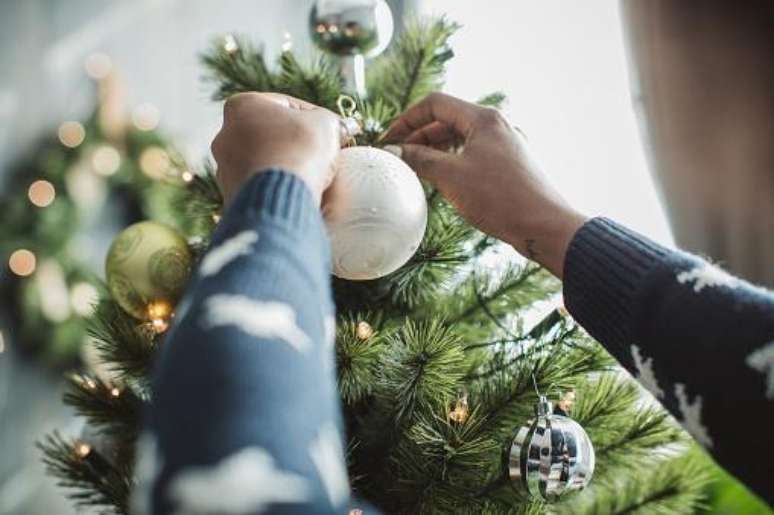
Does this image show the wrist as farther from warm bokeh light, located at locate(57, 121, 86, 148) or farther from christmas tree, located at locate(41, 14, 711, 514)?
warm bokeh light, located at locate(57, 121, 86, 148)

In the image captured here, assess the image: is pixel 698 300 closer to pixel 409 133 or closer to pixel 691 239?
pixel 409 133

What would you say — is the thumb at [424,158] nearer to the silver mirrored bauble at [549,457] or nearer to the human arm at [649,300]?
the human arm at [649,300]

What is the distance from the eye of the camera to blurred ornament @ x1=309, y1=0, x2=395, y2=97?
0.93m

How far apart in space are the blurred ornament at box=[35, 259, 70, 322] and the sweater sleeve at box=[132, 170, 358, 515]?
1439mm

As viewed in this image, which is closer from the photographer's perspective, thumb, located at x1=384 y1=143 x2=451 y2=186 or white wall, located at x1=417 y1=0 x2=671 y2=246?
thumb, located at x1=384 y1=143 x2=451 y2=186

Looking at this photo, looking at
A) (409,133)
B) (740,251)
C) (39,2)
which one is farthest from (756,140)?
(39,2)

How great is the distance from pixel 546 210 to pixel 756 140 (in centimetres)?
84

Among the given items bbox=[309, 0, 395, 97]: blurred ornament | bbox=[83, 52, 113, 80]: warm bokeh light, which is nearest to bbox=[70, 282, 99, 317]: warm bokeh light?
bbox=[83, 52, 113, 80]: warm bokeh light

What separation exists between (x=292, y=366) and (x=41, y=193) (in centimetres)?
154

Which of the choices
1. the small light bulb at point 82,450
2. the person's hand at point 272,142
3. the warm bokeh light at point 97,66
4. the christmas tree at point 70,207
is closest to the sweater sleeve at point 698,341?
the person's hand at point 272,142

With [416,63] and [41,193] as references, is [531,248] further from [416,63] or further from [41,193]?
[41,193]

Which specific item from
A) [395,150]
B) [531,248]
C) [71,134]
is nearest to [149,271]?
[395,150]

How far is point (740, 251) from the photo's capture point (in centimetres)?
134

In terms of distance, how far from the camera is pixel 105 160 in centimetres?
176
